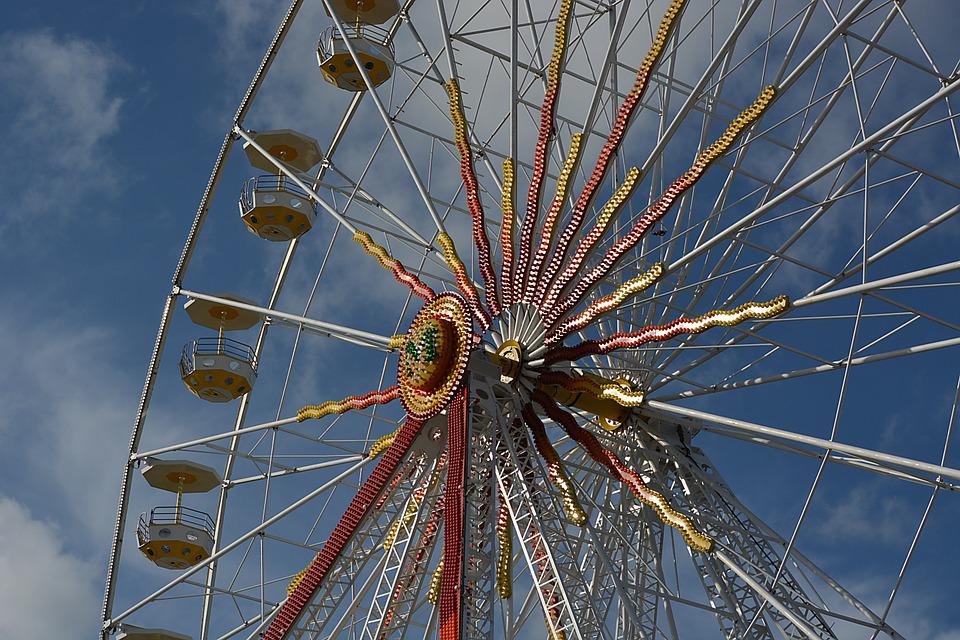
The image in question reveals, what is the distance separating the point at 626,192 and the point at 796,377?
276 centimetres

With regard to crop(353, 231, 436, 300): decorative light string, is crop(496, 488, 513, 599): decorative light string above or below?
below

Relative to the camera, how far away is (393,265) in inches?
756

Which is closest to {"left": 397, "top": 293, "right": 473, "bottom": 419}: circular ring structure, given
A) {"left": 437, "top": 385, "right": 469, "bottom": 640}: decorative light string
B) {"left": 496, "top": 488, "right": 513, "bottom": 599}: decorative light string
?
{"left": 437, "top": 385, "right": 469, "bottom": 640}: decorative light string

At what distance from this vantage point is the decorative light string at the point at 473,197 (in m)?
17.5

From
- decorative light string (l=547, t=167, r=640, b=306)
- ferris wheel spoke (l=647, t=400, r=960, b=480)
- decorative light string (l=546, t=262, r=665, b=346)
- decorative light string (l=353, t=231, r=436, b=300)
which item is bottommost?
ferris wheel spoke (l=647, t=400, r=960, b=480)

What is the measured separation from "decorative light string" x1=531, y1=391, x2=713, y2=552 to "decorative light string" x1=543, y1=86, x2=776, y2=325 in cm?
109

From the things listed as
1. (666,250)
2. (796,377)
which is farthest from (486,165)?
(796,377)

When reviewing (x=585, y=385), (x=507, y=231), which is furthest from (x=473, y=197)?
(x=585, y=385)

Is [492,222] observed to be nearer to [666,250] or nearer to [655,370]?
[666,250]

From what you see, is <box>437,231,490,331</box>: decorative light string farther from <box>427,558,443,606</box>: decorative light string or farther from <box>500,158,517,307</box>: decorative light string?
<box>427,558,443,606</box>: decorative light string

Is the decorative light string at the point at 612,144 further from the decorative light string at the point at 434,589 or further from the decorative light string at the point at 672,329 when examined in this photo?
the decorative light string at the point at 434,589

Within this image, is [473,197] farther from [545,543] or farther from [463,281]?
[545,543]

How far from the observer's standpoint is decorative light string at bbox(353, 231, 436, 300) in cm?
1834

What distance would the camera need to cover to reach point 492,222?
66.2 ft
